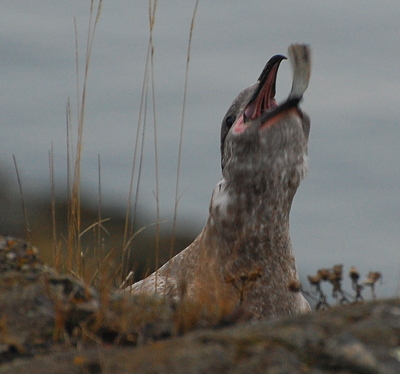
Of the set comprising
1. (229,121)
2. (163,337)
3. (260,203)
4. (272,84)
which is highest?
(272,84)

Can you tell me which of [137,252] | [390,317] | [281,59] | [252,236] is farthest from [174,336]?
[137,252]

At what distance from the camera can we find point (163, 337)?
10.9 ft

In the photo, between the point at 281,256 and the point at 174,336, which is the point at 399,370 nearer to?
the point at 174,336

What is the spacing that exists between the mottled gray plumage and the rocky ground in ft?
5.25

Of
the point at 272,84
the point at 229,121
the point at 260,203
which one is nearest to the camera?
the point at 260,203

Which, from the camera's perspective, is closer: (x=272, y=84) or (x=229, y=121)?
(x=272, y=84)

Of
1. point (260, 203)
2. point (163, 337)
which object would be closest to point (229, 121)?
point (260, 203)

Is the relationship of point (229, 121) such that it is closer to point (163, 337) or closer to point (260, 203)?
point (260, 203)

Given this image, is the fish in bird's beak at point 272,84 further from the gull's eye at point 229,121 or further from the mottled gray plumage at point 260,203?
the gull's eye at point 229,121

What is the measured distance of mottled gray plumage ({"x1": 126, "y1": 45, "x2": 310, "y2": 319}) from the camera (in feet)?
17.0

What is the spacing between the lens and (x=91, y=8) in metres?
6.45

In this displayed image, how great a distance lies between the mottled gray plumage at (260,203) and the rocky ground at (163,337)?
1.60 m

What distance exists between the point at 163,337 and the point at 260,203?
81.0 inches

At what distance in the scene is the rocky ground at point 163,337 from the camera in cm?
288
